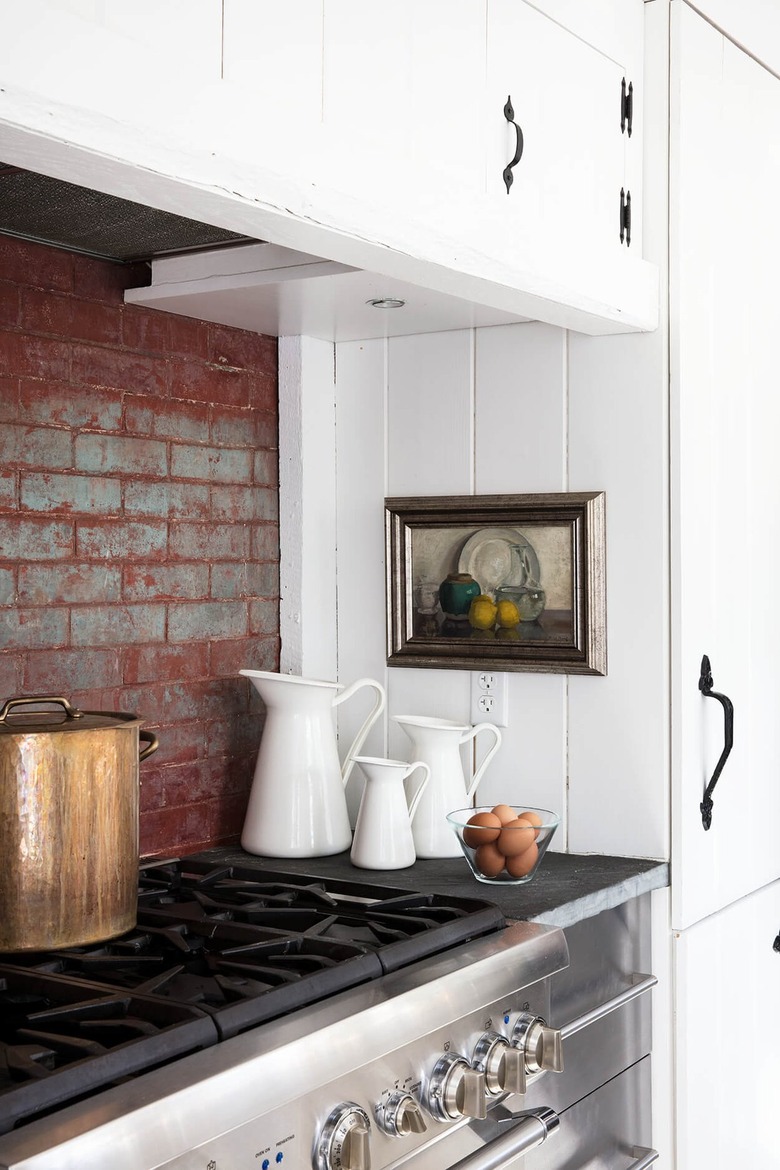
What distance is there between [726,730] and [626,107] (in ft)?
3.66

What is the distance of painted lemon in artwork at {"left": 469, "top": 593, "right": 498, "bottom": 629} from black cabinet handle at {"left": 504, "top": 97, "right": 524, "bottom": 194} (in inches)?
33.4

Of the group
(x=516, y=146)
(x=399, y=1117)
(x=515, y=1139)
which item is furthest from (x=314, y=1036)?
(x=516, y=146)

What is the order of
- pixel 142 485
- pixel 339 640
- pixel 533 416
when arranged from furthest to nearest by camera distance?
pixel 339 640 → pixel 533 416 → pixel 142 485

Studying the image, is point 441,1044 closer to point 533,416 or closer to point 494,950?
point 494,950

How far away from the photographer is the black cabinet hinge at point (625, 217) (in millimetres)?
2170

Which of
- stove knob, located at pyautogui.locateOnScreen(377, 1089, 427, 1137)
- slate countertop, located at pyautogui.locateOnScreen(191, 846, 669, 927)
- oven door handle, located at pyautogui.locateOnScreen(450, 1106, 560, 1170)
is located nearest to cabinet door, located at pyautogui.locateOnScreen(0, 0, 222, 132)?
stove knob, located at pyautogui.locateOnScreen(377, 1089, 427, 1137)

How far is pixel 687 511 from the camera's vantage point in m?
2.25

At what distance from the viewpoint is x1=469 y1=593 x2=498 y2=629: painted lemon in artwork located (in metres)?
2.42

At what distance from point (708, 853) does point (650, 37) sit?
147 cm

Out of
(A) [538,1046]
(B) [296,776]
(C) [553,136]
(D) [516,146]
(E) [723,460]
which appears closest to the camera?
(A) [538,1046]

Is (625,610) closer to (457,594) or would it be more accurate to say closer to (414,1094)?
(457,594)

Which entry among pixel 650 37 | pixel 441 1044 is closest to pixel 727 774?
pixel 441 1044

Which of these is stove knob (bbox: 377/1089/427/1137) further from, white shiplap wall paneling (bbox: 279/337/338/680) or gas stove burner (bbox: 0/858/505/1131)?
white shiplap wall paneling (bbox: 279/337/338/680)

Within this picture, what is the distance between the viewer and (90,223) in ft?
6.43
